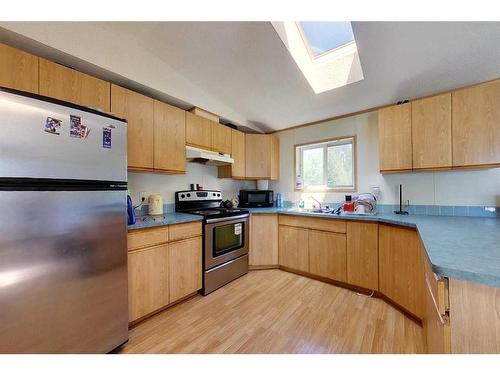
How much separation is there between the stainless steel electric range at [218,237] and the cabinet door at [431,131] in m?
2.04

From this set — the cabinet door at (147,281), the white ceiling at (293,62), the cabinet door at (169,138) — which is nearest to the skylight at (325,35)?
the white ceiling at (293,62)

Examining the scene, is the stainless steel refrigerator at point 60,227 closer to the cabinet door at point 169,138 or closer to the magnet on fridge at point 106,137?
the magnet on fridge at point 106,137

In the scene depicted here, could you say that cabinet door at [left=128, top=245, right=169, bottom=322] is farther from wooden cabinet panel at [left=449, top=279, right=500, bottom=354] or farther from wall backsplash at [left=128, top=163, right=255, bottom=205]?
wooden cabinet panel at [left=449, top=279, right=500, bottom=354]

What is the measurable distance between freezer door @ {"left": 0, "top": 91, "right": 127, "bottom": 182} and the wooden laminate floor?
4.20ft

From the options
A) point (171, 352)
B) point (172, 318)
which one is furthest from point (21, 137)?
point (172, 318)

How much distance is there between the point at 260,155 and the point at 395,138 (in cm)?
179

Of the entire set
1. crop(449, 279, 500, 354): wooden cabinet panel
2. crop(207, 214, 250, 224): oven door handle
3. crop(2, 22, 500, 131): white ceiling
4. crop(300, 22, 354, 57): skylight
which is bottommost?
crop(449, 279, 500, 354): wooden cabinet panel

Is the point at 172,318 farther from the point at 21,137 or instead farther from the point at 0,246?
the point at 21,137

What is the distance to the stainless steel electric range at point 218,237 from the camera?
87.9 inches

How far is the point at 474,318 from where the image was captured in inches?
27.7

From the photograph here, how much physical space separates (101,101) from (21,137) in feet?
2.58

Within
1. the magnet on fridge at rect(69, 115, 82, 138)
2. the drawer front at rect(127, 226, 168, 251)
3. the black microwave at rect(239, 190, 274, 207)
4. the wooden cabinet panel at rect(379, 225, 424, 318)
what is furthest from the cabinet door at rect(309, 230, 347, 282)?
the magnet on fridge at rect(69, 115, 82, 138)

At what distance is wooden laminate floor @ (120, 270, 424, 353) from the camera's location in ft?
4.78

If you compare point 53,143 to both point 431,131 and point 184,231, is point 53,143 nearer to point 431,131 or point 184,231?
point 184,231
